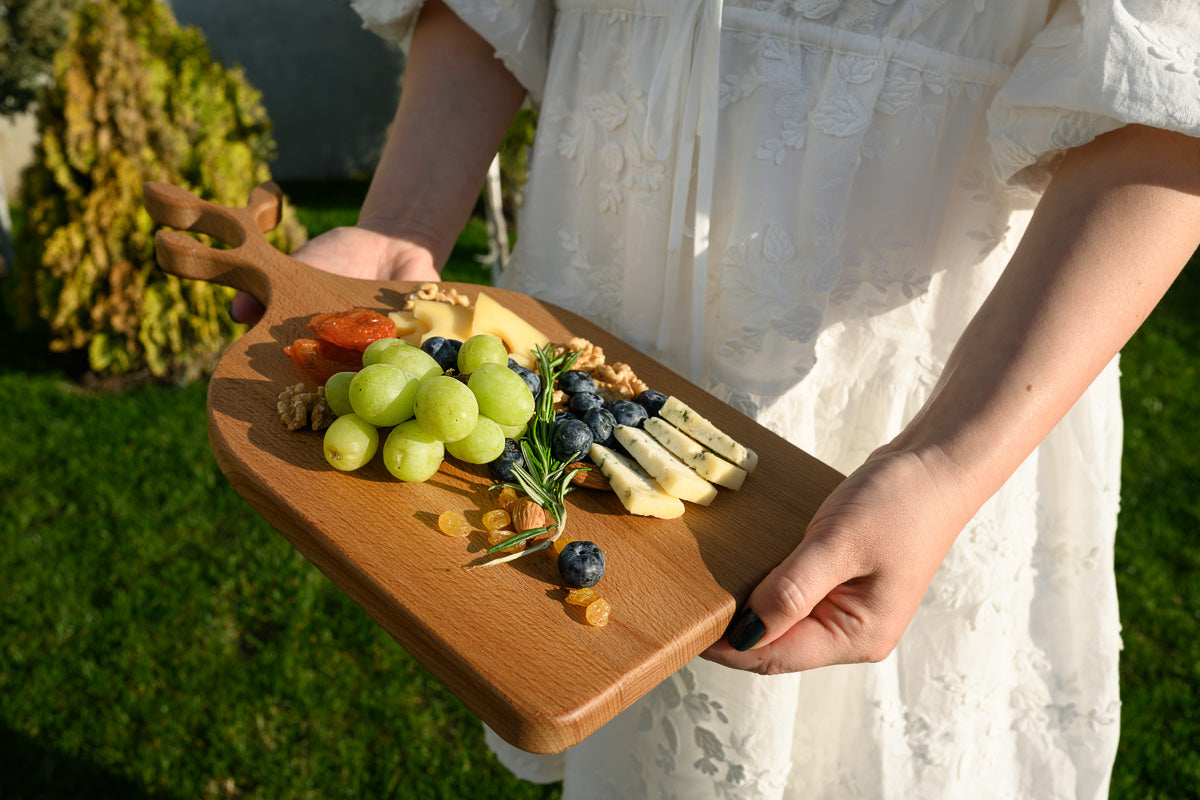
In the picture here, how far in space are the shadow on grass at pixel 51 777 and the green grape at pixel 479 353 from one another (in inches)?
79.8

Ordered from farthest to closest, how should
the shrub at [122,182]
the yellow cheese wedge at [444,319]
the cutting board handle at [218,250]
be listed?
the shrub at [122,182] < the cutting board handle at [218,250] < the yellow cheese wedge at [444,319]

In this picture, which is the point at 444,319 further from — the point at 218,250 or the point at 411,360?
the point at 218,250

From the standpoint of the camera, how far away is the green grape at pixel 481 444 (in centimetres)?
124

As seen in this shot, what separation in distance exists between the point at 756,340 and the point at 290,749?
2.21m

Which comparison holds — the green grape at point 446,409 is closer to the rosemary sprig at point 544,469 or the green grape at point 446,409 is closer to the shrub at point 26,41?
the rosemary sprig at point 544,469

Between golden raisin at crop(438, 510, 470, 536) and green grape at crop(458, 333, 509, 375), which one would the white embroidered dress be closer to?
green grape at crop(458, 333, 509, 375)

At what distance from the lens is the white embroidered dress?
4.20 feet

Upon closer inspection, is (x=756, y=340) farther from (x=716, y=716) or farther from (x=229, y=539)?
(x=229, y=539)

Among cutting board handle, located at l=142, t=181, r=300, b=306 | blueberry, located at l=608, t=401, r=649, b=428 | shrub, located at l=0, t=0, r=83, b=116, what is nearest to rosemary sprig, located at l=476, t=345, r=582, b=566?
blueberry, located at l=608, t=401, r=649, b=428

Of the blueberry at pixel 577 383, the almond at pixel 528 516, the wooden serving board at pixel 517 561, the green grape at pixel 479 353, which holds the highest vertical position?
the green grape at pixel 479 353

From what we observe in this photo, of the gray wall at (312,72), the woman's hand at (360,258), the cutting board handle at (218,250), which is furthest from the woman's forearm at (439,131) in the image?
the gray wall at (312,72)

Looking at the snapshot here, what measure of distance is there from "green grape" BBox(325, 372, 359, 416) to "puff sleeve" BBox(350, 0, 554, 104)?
766 mm

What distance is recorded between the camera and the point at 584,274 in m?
1.67

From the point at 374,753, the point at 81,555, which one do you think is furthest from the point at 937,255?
the point at 81,555
